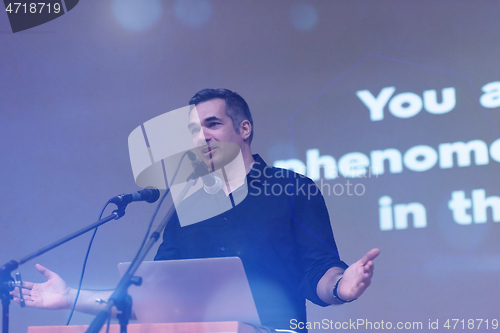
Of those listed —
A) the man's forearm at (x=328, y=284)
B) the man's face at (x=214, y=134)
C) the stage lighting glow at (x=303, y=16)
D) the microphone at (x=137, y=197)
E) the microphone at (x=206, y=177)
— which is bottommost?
the man's forearm at (x=328, y=284)

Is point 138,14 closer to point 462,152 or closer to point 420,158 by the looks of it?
point 420,158

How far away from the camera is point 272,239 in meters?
1.76

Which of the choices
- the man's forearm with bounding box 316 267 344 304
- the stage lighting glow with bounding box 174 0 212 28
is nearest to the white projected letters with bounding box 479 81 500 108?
the man's forearm with bounding box 316 267 344 304

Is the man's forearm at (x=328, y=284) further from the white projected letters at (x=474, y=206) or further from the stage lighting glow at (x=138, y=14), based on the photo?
the stage lighting glow at (x=138, y=14)

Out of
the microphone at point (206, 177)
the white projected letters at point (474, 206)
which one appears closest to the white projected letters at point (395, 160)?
the white projected letters at point (474, 206)

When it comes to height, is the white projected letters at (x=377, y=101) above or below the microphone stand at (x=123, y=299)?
above

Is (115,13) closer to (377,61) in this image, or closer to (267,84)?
(267,84)

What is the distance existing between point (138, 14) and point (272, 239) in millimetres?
2041

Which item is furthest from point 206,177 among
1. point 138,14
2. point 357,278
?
point 138,14

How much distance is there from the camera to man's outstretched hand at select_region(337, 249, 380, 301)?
1.19 metres

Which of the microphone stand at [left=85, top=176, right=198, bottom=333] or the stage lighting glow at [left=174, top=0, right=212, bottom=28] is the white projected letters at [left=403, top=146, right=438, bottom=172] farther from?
the microphone stand at [left=85, top=176, right=198, bottom=333]

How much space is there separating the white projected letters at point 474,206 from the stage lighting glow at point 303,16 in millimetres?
1310

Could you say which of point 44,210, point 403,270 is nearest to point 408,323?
point 403,270

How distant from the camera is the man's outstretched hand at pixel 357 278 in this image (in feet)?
3.90
